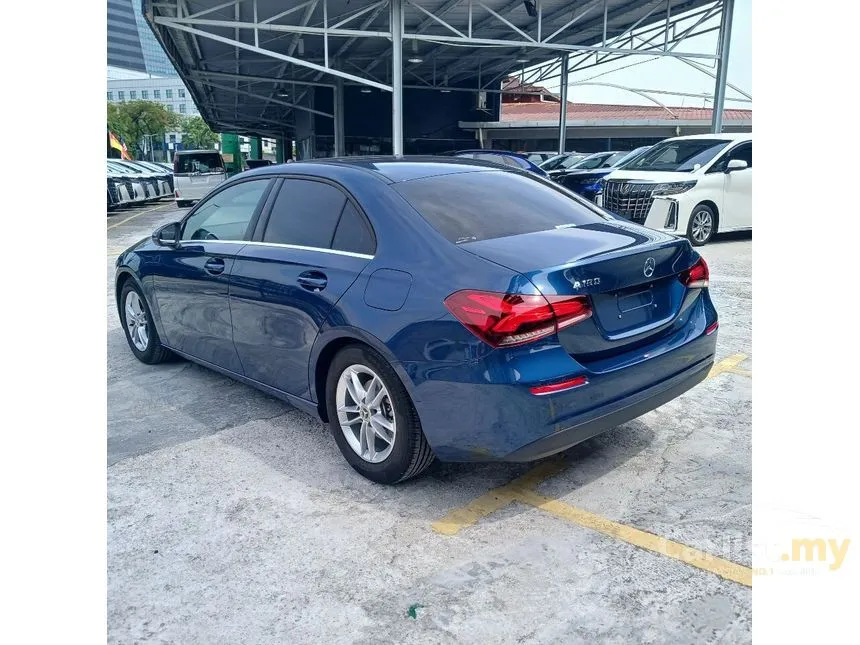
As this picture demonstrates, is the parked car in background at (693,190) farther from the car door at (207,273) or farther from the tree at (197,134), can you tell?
the tree at (197,134)

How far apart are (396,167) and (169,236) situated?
196 cm

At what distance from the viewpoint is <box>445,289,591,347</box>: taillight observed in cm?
285

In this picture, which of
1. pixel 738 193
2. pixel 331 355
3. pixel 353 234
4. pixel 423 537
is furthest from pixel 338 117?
pixel 423 537

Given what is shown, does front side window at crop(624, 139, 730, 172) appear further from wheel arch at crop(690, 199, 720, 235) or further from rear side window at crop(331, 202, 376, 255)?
rear side window at crop(331, 202, 376, 255)

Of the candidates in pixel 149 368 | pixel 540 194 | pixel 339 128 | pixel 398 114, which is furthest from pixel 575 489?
pixel 339 128

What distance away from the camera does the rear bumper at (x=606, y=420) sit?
2953 mm

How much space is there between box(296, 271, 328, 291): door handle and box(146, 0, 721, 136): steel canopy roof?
12.3m

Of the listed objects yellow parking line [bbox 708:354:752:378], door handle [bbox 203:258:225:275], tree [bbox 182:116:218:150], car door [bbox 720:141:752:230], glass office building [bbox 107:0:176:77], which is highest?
glass office building [bbox 107:0:176:77]

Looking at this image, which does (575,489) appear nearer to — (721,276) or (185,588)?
(185,588)

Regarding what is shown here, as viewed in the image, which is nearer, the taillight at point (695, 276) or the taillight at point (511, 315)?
the taillight at point (511, 315)

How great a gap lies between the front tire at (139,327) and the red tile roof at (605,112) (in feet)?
113

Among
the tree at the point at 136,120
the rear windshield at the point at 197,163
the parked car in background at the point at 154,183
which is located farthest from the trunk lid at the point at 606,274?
the tree at the point at 136,120

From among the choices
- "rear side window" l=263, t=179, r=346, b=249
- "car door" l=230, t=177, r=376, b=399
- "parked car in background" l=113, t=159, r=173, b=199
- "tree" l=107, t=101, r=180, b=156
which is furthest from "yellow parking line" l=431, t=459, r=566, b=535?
"tree" l=107, t=101, r=180, b=156

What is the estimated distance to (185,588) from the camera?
272cm
